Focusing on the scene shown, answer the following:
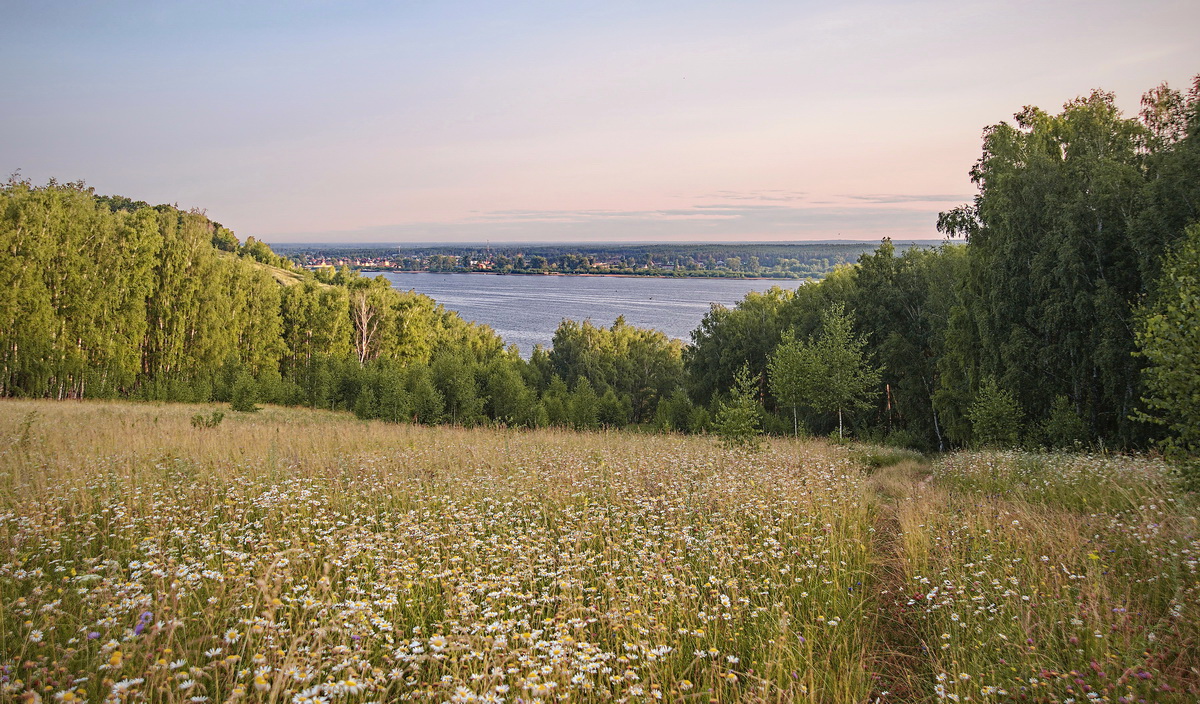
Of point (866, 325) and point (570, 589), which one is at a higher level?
point (570, 589)

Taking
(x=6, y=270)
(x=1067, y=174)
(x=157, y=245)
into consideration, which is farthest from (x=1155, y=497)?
(x=157, y=245)

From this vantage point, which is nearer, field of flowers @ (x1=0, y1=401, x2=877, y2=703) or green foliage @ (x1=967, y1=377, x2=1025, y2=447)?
field of flowers @ (x1=0, y1=401, x2=877, y2=703)

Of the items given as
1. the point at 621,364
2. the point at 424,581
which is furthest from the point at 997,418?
the point at 621,364

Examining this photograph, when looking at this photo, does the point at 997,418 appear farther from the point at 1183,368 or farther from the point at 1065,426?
the point at 1183,368

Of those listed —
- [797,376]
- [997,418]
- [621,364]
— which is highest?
[797,376]

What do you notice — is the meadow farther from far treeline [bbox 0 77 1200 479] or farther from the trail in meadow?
far treeline [bbox 0 77 1200 479]

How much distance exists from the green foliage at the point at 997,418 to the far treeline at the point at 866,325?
0.31 feet

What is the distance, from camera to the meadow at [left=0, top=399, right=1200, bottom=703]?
342 centimetres

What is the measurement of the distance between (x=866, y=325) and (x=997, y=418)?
21.5 m

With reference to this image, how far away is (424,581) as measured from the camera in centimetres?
480

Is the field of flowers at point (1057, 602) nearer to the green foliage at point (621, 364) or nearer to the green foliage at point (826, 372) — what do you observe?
the green foliage at point (826, 372)

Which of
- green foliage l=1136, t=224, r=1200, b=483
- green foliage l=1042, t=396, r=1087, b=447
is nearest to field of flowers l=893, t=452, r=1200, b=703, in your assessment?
green foliage l=1136, t=224, r=1200, b=483

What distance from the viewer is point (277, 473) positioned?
813 cm

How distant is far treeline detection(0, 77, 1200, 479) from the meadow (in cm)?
371
